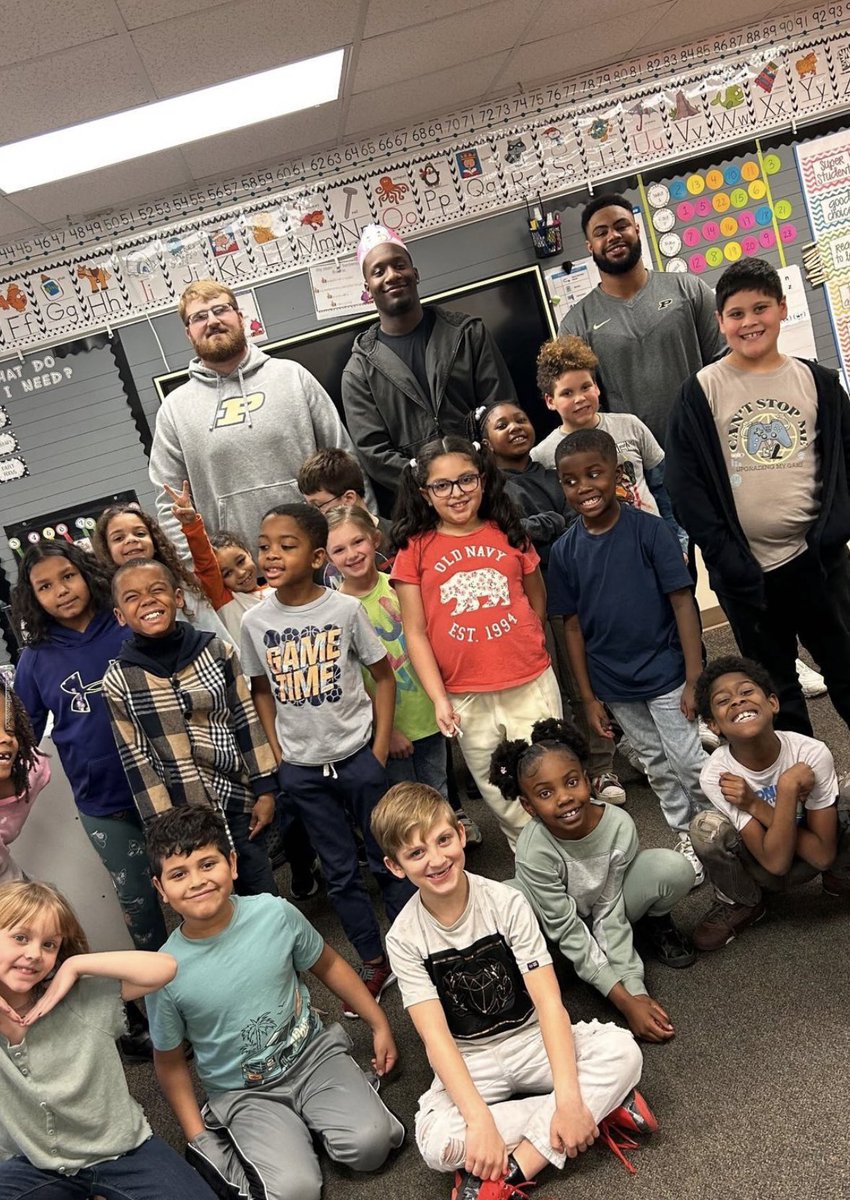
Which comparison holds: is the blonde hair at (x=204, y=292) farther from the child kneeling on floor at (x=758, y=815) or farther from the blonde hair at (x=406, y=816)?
the child kneeling on floor at (x=758, y=815)

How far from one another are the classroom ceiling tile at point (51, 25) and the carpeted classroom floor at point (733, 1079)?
2871mm

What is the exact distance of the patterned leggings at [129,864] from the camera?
2.32 m

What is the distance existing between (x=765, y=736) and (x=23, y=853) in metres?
1.82

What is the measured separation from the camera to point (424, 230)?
473 centimetres

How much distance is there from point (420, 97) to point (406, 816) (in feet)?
12.2

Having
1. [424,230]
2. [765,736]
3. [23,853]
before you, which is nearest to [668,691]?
[765,736]

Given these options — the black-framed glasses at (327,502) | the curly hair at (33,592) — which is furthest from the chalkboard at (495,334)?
the curly hair at (33,592)

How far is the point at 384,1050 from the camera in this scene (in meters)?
1.94

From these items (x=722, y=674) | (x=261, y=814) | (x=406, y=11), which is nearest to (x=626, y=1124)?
(x=722, y=674)

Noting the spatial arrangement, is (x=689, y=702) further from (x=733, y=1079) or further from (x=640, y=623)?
(x=733, y=1079)

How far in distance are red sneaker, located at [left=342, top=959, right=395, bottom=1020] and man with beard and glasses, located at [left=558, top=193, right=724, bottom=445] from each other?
1.95 meters

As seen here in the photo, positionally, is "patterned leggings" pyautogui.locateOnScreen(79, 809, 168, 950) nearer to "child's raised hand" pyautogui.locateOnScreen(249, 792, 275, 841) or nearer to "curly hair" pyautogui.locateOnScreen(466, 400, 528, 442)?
"child's raised hand" pyautogui.locateOnScreen(249, 792, 275, 841)

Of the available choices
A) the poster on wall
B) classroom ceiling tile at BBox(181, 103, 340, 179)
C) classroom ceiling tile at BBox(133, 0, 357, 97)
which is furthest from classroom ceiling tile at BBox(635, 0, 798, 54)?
classroom ceiling tile at BBox(133, 0, 357, 97)

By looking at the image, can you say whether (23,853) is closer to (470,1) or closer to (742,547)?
(742,547)
